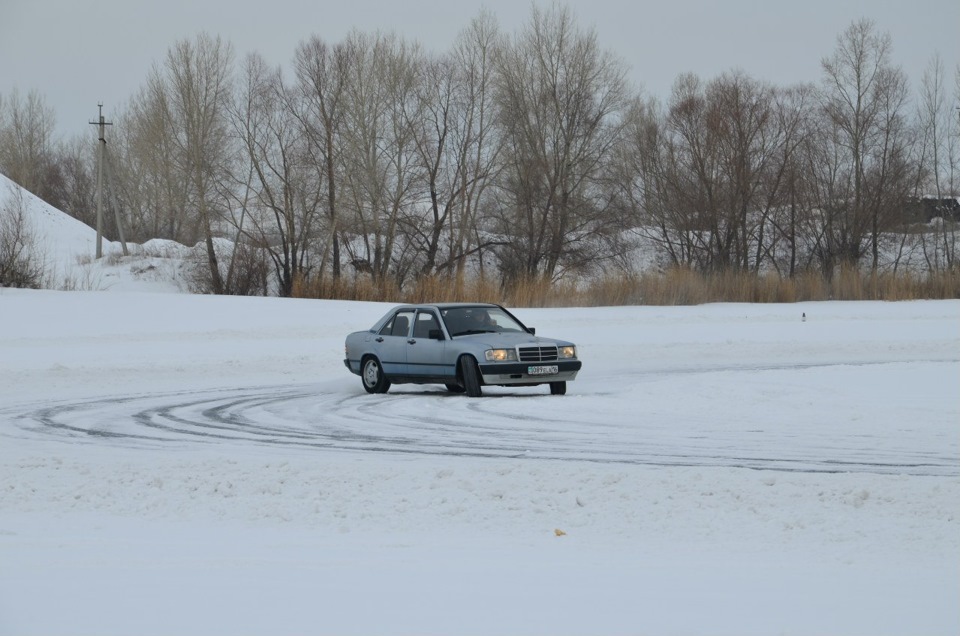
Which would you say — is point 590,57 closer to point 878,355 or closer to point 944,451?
point 878,355

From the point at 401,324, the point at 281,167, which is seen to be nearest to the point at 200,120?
the point at 281,167

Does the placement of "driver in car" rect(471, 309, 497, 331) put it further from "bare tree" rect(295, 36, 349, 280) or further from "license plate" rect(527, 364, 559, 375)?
"bare tree" rect(295, 36, 349, 280)

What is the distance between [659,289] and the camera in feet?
133

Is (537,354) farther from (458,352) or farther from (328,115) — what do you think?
(328,115)

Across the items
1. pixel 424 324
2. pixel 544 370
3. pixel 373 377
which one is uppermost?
pixel 424 324

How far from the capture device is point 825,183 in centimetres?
6106

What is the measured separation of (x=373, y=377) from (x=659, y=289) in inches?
921

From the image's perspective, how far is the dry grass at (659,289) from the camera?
39.4 metres

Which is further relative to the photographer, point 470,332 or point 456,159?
point 456,159

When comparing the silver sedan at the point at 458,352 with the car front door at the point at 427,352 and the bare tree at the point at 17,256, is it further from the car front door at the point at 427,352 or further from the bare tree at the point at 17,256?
the bare tree at the point at 17,256

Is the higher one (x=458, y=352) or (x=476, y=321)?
(x=476, y=321)

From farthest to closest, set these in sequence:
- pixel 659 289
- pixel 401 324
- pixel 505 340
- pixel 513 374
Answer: pixel 659 289 → pixel 401 324 → pixel 505 340 → pixel 513 374

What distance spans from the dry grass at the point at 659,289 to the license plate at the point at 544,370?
69.7 feet

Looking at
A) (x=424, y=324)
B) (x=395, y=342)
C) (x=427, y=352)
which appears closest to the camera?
(x=427, y=352)
